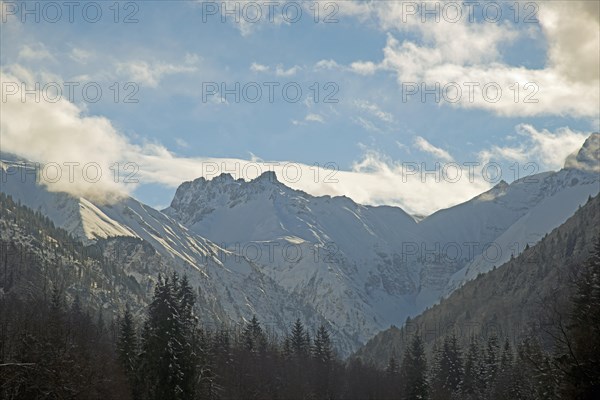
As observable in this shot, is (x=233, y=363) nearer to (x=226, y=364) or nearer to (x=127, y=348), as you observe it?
(x=226, y=364)

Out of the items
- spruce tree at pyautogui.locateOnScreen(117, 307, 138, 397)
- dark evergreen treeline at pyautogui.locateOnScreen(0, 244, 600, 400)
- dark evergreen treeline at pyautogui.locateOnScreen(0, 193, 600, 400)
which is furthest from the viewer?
spruce tree at pyautogui.locateOnScreen(117, 307, 138, 397)

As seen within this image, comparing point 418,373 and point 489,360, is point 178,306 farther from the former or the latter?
point 489,360

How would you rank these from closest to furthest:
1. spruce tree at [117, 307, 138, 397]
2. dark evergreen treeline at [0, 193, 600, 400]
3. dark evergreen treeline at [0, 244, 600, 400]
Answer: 1. dark evergreen treeline at [0, 193, 600, 400]
2. dark evergreen treeline at [0, 244, 600, 400]
3. spruce tree at [117, 307, 138, 397]

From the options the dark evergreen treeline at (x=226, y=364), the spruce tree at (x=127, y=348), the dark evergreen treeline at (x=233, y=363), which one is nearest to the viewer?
the dark evergreen treeline at (x=233, y=363)

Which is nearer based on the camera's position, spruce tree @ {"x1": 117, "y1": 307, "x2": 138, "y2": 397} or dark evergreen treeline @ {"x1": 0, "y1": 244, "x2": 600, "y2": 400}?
dark evergreen treeline @ {"x1": 0, "y1": 244, "x2": 600, "y2": 400}

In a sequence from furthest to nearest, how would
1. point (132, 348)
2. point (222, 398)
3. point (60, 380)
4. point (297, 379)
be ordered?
point (297, 379)
point (222, 398)
point (132, 348)
point (60, 380)

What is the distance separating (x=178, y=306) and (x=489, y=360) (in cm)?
5263

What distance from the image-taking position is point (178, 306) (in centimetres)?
6519

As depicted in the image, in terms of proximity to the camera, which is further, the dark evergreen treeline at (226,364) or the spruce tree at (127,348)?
the spruce tree at (127,348)

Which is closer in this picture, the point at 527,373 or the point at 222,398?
the point at 527,373

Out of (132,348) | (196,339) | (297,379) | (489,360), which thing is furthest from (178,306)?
(297,379)

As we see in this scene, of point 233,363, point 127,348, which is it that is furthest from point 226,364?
point 127,348

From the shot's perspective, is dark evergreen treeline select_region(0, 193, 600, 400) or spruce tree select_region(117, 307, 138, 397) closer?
dark evergreen treeline select_region(0, 193, 600, 400)

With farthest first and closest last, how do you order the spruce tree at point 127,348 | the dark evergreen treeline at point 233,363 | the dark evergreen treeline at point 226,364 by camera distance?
the spruce tree at point 127,348 → the dark evergreen treeline at point 226,364 → the dark evergreen treeline at point 233,363
